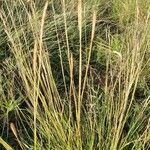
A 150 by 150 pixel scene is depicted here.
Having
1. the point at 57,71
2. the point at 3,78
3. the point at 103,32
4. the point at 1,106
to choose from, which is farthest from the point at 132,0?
the point at 1,106

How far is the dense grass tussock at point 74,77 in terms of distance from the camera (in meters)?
1.28

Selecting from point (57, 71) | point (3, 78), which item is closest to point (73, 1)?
point (57, 71)

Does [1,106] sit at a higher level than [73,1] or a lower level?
lower

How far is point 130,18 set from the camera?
2883 millimetres

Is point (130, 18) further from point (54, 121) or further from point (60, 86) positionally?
point (54, 121)

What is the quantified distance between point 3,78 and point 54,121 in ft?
2.35

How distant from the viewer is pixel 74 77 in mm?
2312

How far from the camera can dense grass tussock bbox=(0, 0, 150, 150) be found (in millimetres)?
1283

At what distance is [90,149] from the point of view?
1.36 m

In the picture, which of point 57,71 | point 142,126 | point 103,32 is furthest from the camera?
point 103,32

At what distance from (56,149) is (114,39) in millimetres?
1269

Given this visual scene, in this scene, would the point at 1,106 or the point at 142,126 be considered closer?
the point at 142,126

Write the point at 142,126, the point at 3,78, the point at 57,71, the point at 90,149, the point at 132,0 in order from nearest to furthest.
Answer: the point at 90,149 < the point at 142,126 < the point at 3,78 < the point at 57,71 < the point at 132,0

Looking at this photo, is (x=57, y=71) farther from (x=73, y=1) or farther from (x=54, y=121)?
(x=54, y=121)
